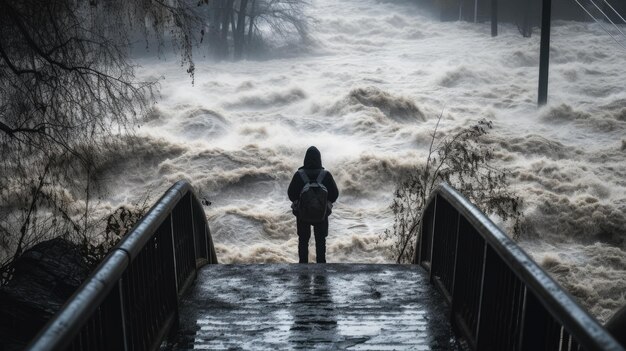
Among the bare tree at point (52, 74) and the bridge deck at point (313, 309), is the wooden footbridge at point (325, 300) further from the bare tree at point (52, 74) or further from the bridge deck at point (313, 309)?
the bare tree at point (52, 74)

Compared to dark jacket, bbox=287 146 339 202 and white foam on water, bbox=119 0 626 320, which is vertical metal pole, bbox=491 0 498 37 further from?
dark jacket, bbox=287 146 339 202

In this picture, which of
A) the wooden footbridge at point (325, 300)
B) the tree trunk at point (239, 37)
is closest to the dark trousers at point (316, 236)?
the wooden footbridge at point (325, 300)

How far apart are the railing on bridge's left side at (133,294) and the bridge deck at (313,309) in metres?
0.28

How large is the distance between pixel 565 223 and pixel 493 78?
701 inches

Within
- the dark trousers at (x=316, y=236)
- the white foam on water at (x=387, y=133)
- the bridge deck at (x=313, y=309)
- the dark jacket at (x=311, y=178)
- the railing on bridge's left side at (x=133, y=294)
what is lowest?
the white foam on water at (x=387, y=133)

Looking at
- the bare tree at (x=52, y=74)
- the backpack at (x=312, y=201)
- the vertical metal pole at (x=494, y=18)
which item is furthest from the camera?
the vertical metal pole at (x=494, y=18)

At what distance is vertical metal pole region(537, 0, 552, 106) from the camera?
2384cm

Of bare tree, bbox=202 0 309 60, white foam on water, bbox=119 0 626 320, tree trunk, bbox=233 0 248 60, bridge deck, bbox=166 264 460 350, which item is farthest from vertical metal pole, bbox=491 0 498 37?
bridge deck, bbox=166 264 460 350

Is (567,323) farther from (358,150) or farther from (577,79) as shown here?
(577,79)

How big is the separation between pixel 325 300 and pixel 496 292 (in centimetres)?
181

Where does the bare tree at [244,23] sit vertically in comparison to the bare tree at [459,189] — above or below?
above

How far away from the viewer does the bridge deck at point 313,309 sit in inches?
167

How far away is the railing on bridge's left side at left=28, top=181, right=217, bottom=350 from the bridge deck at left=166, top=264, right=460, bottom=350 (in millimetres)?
275

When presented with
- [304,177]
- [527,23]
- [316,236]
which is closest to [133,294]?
[304,177]
